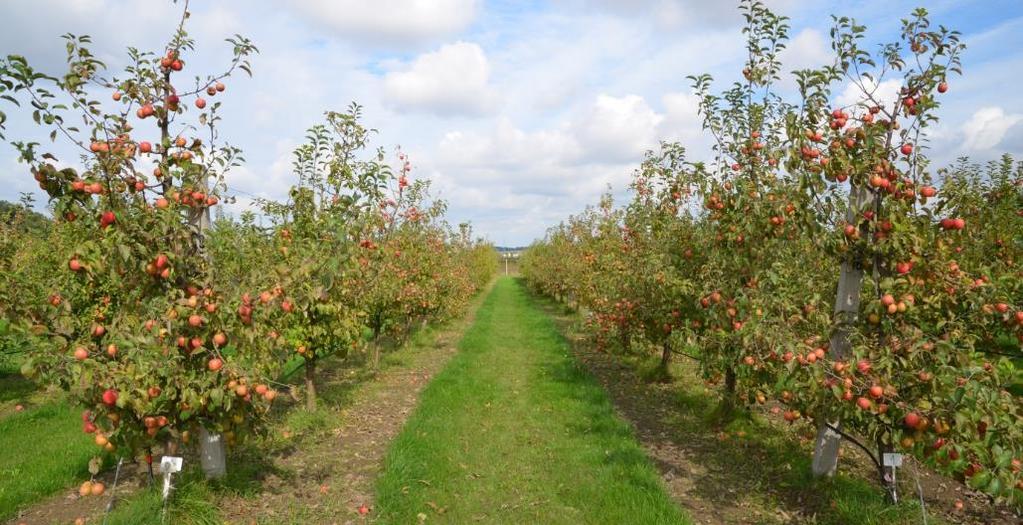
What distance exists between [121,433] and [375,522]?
2.50 meters

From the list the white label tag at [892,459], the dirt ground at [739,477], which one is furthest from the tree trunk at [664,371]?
the white label tag at [892,459]

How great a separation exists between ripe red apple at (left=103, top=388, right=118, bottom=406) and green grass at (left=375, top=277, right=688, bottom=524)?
9.32ft

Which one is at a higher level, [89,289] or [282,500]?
[89,289]

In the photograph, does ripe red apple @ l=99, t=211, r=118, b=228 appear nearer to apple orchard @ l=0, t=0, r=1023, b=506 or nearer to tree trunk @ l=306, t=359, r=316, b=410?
apple orchard @ l=0, t=0, r=1023, b=506

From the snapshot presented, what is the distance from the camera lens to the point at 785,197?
5.55 m

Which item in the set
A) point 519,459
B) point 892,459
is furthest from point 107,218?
point 892,459

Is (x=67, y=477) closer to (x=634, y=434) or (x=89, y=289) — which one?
(x=89, y=289)

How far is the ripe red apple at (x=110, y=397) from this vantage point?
3.96m

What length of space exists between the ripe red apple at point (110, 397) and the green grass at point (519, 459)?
284 centimetres

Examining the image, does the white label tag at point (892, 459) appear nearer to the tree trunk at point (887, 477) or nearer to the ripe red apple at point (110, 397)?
the tree trunk at point (887, 477)

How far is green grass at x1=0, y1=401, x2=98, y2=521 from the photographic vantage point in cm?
627

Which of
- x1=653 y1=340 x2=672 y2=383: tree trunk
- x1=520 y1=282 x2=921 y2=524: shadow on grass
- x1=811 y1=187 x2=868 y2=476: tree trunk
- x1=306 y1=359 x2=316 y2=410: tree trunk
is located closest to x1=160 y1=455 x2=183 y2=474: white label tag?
x1=306 y1=359 x2=316 y2=410: tree trunk

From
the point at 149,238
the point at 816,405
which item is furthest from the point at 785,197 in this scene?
the point at 149,238

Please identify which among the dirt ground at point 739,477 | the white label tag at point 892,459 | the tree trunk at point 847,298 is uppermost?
the tree trunk at point 847,298
